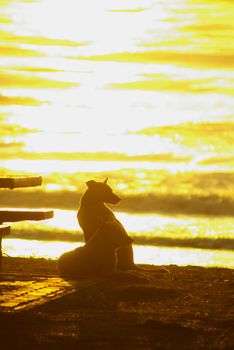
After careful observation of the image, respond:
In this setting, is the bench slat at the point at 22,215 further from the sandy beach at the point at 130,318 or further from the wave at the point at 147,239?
the wave at the point at 147,239

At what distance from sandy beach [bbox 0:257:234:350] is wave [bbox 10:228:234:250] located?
9675 mm

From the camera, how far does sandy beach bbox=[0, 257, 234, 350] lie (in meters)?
9.27

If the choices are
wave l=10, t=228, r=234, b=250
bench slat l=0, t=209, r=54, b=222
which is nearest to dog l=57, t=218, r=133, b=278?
bench slat l=0, t=209, r=54, b=222

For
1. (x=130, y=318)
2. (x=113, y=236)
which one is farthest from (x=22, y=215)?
(x=130, y=318)

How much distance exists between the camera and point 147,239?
2402 cm

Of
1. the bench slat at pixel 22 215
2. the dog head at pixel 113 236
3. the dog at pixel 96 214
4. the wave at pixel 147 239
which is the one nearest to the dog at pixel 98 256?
the dog head at pixel 113 236

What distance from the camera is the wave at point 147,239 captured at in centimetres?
2295

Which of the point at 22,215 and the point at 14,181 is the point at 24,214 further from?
the point at 14,181

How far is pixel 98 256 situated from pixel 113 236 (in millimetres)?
300

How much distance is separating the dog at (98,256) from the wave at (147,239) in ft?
30.7

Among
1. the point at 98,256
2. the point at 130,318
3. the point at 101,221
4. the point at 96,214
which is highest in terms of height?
the point at 96,214

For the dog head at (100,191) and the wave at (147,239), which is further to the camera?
the wave at (147,239)

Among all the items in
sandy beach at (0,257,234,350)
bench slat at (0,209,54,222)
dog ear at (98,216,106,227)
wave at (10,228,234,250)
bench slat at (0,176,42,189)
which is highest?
wave at (10,228,234,250)

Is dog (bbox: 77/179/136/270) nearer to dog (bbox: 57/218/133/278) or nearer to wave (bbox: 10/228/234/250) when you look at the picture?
dog (bbox: 57/218/133/278)
